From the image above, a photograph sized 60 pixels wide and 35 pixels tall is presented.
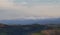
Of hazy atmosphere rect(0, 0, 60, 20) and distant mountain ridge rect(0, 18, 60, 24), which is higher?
hazy atmosphere rect(0, 0, 60, 20)

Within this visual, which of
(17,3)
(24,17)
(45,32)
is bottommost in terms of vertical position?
(45,32)

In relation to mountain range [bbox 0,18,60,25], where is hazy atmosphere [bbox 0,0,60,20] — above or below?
above

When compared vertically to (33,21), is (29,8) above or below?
above

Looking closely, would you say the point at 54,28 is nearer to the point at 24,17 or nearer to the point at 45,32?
the point at 45,32

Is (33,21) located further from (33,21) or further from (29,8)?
(29,8)

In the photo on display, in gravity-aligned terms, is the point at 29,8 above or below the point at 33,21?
above

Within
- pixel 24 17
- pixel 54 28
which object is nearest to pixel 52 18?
pixel 54 28

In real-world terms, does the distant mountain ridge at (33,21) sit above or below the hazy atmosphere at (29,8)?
below

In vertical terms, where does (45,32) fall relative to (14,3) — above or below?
below

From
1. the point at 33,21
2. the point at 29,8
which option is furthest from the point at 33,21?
the point at 29,8
